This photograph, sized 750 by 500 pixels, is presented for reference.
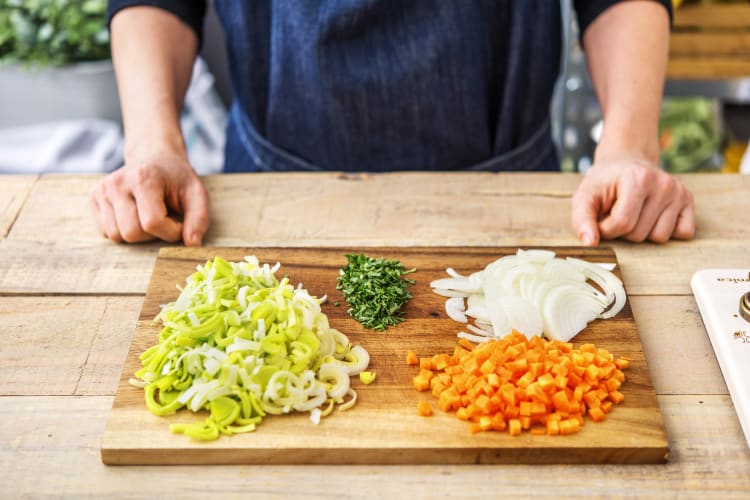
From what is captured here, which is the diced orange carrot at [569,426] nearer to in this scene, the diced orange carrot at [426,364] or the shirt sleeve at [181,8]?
the diced orange carrot at [426,364]

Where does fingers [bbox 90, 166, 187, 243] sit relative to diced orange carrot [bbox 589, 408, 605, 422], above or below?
below

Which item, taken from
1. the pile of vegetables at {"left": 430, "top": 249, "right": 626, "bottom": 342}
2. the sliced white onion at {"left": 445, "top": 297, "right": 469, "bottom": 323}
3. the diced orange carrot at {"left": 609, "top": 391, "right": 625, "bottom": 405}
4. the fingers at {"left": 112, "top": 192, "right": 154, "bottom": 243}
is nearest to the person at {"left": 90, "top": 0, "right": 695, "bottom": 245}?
the fingers at {"left": 112, "top": 192, "right": 154, "bottom": 243}

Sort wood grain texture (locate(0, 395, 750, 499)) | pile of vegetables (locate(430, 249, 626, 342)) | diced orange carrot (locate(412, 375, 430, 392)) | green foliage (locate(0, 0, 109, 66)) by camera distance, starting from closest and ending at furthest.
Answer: wood grain texture (locate(0, 395, 750, 499)) → diced orange carrot (locate(412, 375, 430, 392)) → pile of vegetables (locate(430, 249, 626, 342)) → green foliage (locate(0, 0, 109, 66))

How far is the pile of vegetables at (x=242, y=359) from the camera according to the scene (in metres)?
1.11

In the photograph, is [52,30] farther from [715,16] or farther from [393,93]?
[715,16]

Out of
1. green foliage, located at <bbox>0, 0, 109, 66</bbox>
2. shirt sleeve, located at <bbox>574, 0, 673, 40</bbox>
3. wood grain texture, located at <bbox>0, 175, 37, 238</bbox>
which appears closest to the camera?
wood grain texture, located at <bbox>0, 175, 37, 238</bbox>

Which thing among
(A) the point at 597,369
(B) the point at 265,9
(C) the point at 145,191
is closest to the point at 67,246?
(C) the point at 145,191

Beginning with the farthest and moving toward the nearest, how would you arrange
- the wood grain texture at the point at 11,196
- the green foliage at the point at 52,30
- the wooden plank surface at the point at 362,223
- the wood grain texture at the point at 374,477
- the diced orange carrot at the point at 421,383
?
the green foliage at the point at 52,30, the wood grain texture at the point at 11,196, the wooden plank surface at the point at 362,223, the diced orange carrot at the point at 421,383, the wood grain texture at the point at 374,477

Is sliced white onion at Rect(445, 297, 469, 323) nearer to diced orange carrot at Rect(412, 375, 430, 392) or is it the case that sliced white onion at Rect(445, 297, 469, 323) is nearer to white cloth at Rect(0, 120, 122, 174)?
diced orange carrot at Rect(412, 375, 430, 392)

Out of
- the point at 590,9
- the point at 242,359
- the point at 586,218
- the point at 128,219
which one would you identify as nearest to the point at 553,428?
the point at 242,359

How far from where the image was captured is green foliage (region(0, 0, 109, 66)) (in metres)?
2.77

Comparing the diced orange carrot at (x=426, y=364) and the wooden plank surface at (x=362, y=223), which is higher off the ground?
the diced orange carrot at (x=426, y=364)

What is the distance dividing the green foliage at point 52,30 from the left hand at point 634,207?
1960mm

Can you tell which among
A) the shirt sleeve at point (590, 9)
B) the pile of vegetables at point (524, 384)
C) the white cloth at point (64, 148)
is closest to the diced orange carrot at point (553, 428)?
the pile of vegetables at point (524, 384)
